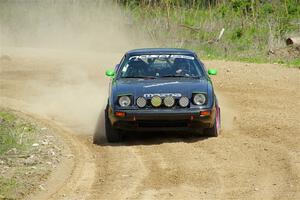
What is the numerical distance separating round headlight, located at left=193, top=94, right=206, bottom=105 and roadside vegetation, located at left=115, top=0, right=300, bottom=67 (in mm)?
11406

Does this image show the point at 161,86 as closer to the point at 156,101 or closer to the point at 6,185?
the point at 156,101

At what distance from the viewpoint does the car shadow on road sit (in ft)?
39.3

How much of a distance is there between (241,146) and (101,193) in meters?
3.15

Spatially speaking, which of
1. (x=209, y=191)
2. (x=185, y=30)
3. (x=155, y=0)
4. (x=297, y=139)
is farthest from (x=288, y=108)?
(x=155, y=0)

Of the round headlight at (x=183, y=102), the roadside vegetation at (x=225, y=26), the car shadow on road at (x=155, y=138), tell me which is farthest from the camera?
the roadside vegetation at (x=225, y=26)

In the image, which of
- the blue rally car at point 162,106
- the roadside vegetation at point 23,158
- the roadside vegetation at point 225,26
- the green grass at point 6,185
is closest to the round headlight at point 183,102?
the blue rally car at point 162,106

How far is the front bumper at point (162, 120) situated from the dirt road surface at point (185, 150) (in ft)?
0.87

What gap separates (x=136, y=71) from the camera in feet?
42.6

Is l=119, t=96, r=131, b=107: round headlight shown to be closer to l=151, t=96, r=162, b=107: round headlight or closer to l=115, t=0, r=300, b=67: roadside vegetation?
l=151, t=96, r=162, b=107: round headlight

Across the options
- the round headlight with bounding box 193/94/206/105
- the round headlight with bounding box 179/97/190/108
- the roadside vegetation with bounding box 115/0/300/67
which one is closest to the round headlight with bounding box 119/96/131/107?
the round headlight with bounding box 179/97/190/108

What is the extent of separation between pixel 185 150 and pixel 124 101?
1.33m

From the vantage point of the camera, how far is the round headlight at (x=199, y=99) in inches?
466

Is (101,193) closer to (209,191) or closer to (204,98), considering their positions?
(209,191)

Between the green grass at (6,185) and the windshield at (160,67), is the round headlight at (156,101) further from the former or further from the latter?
the green grass at (6,185)
